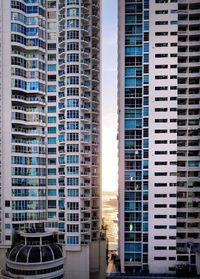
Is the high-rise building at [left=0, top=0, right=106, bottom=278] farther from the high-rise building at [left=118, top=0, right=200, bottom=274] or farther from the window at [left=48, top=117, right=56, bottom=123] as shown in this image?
the high-rise building at [left=118, top=0, right=200, bottom=274]

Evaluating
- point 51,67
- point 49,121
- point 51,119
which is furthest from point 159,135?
Result: point 51,67

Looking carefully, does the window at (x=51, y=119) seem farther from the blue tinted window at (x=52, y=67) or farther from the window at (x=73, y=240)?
the window at (x=73, y=240)

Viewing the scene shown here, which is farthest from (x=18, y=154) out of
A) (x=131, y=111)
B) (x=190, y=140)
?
(x=190, y=140)

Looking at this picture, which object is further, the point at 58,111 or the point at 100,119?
the point at 100,119

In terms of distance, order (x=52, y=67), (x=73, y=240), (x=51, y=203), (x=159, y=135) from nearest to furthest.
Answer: (x=73, y=240)
(x=159, y=135)
(x=51, y=203)
(x=52, y=67)

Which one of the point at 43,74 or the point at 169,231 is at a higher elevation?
the point at 43,74

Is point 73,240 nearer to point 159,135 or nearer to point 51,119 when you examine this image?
point 51,119

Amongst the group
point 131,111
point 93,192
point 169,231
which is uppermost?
point 131,111

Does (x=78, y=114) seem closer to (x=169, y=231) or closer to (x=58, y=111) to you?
(x=58, y=111)
